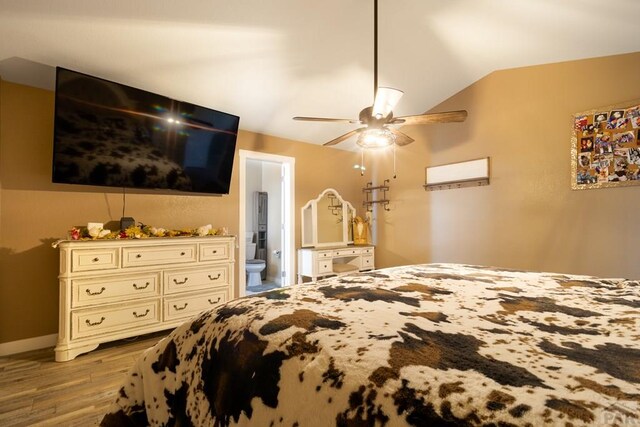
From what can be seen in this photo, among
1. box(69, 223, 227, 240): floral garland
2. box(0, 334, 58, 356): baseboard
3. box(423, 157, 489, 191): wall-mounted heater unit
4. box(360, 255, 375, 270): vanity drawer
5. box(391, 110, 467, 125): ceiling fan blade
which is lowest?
box(0, 334, 58, 356): baseboard

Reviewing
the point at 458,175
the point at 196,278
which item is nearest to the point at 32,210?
the point at 196,278

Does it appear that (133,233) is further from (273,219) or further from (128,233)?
(273,219)

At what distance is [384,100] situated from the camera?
1.92 metres

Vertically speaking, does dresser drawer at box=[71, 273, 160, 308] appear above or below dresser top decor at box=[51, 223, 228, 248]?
below

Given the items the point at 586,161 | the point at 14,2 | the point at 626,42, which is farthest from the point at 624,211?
the point at 14,2

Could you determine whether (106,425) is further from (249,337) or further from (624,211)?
(624,211)

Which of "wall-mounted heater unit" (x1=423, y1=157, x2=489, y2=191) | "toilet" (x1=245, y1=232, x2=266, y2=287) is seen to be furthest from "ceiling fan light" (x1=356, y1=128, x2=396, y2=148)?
"toilet" (x1=245, y1=232, x2=266, y2=287)

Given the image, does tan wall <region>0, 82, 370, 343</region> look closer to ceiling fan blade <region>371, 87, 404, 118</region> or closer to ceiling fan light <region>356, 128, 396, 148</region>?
ceiling fan light <region>356, 128, 396, 148</region>

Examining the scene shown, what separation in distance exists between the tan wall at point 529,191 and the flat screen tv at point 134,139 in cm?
267

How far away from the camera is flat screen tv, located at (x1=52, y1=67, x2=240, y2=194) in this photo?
2.36 metres

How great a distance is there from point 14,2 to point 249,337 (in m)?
2.57

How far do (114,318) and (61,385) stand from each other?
1.87ft

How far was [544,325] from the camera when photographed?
3.04ft

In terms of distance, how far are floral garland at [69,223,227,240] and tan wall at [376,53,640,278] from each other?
2.76 meters
